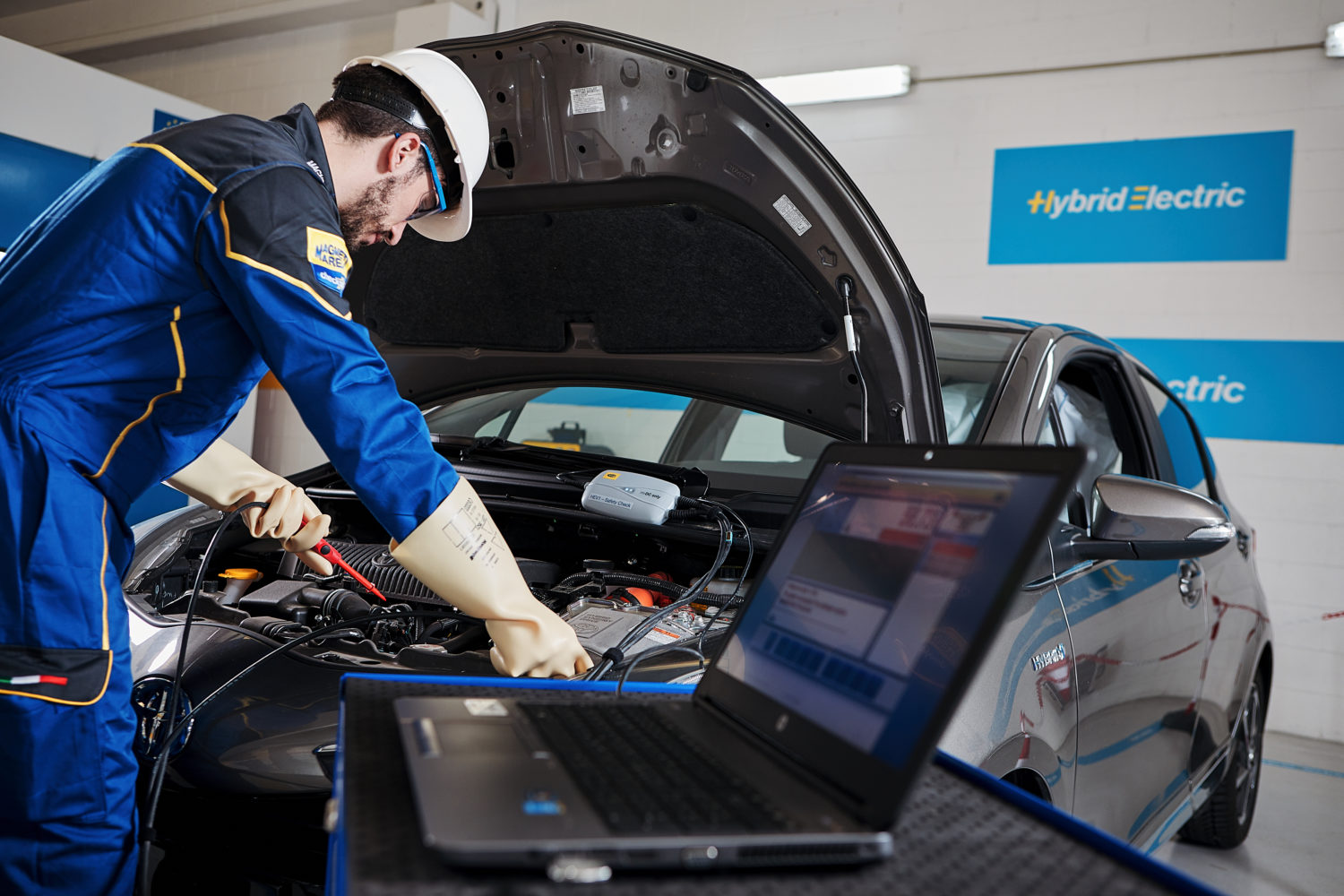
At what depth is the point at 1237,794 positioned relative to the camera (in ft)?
9.77

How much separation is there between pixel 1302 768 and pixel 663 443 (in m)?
3.60

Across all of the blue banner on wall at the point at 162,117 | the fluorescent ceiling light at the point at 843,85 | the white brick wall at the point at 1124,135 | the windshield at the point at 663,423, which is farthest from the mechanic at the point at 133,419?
the blue banner on wall at the point at 162,117

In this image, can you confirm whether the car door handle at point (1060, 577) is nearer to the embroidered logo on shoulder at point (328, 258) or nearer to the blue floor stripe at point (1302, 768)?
the embroidered logo on shoulder at point (328, 258)

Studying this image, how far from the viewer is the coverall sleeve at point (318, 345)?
3.88ft

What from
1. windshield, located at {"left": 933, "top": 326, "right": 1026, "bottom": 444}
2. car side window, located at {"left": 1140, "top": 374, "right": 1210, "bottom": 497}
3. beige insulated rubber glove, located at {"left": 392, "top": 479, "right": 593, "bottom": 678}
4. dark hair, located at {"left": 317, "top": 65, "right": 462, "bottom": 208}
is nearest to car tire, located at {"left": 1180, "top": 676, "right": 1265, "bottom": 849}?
car side window, located at {"left": 1140, "top": 374, "right": 1210, "bottom": 497}

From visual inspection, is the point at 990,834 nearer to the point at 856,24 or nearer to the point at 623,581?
the point at 623,581

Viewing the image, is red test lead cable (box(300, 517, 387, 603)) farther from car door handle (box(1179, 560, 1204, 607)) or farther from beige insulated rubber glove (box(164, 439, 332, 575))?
car door handle (box(1179, 560, 1204, 607))

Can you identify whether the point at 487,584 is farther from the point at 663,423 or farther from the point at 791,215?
the point at 663,423

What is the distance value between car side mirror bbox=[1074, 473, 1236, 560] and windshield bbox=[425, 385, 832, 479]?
0.64 metres

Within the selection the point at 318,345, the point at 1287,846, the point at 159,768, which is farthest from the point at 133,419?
the point at 1287,846

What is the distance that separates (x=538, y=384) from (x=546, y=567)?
1.74 feet

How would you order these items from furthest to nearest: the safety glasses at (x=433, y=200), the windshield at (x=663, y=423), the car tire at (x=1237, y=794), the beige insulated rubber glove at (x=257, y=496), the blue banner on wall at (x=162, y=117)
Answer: the blue banner on wall at (x=162, y=117) → the car tire at (x=1237, y=794) → the windshield at (x=663, y=423) → the beige insulated rubber glove at (x=257, y=496) → the safety glasses at (x=433, y=200)

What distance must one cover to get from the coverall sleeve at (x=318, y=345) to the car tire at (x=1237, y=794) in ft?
8.75

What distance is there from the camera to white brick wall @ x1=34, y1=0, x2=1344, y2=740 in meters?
4.74
